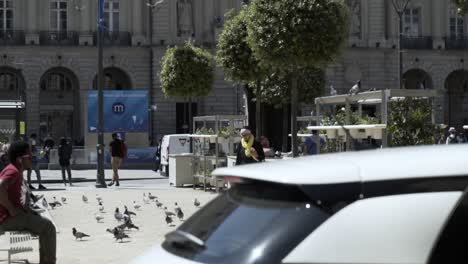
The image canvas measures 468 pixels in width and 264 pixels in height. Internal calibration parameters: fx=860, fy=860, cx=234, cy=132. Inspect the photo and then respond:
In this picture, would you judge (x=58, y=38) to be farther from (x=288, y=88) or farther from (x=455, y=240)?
(x=455, y=240)

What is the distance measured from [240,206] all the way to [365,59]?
190 ft

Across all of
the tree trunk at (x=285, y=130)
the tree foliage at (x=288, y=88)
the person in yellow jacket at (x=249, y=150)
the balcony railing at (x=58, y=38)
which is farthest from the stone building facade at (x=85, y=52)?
the person in yellow jacket at (x=249, y=150)

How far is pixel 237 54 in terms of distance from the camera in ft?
92.8

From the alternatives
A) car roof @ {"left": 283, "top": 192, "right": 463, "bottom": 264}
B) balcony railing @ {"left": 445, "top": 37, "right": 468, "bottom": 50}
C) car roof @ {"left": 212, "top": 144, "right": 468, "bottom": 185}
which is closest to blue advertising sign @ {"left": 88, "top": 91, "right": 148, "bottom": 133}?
balcony railing @ {"left": 445, "top": 37, "right": 468, "bottom": 50}

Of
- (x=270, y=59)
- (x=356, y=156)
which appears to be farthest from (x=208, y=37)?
(x=356, y=156)

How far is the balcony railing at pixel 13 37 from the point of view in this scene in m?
56.7

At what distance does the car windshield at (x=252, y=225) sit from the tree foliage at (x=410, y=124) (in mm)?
9663

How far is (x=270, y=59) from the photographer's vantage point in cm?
2109

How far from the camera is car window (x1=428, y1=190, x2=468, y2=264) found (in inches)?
131

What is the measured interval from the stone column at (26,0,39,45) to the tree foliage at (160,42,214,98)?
23.5 meters

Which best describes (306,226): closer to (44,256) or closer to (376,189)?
(376,189)

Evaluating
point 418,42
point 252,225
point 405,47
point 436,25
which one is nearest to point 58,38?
point 405,47

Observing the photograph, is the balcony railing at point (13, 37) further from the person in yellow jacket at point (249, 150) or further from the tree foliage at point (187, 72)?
the person in yellow jacket at point (249, 150)

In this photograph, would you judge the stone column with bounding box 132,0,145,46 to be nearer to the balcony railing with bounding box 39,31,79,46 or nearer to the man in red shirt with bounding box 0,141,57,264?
the balcony railing with bounding box 39,31,79,46
